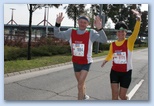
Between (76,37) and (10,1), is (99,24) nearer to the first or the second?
(76,37)

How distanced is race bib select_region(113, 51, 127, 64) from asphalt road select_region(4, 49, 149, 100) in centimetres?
29

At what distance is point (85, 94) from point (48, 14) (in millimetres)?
1353

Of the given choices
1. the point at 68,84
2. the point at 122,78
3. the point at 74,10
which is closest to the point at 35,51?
the point at 68,84

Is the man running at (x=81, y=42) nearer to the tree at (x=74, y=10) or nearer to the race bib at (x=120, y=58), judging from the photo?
the race bib at (x=120, y=58)

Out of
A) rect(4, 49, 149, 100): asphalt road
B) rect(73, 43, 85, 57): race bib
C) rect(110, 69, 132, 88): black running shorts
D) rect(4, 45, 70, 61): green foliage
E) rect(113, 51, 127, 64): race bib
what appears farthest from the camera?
rect(4, 45, 70, 61): green foliage

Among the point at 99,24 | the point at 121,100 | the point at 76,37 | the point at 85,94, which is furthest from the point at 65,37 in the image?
the point at 121,100

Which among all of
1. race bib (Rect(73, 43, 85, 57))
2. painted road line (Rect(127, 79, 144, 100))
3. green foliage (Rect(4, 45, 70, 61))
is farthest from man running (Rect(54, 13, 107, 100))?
green foliage (Rect(4, 45, 70, 61))

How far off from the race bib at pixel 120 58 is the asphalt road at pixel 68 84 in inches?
11.4

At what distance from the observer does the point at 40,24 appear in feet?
13.6

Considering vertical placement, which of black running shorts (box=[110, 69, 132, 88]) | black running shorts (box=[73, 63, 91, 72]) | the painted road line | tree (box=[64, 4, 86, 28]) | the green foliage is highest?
tree (box=[64, 4, 86, 28])

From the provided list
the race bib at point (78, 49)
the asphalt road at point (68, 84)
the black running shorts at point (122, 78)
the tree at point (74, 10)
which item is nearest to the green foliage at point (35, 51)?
the asphalt road at point (68, 84)

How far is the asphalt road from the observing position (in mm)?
3699

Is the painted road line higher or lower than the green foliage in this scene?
lower

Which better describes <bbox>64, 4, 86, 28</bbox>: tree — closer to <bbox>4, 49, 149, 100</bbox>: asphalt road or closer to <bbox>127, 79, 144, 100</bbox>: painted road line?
<bbox>4, 49, 149, 100</bbox>: asphalt road
